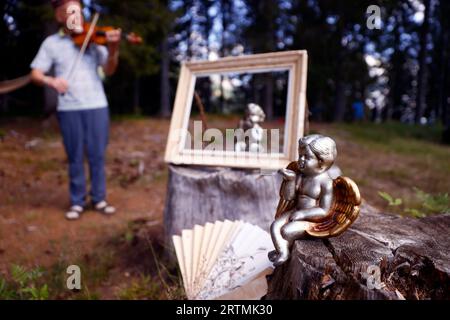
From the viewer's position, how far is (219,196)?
2182 millimetres

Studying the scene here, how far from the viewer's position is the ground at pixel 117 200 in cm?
221

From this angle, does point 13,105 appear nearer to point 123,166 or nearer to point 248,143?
point 123,166

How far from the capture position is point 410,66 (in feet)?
56.4

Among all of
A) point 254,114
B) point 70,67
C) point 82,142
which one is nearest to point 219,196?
point 254,114

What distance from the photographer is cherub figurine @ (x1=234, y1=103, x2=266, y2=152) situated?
7.27ft

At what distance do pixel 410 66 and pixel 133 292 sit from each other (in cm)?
1873

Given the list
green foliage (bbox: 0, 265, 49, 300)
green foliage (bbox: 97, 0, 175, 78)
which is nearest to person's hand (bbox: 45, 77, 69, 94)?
green foliage (bbox: 0, 265, 49, 300)

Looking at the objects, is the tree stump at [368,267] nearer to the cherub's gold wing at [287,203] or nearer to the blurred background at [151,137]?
the cherub's gold wing at [287,203]

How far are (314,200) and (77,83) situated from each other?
7.79ft

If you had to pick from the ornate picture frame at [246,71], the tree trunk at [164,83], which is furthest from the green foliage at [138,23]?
the ornate picture frame at [246,71]

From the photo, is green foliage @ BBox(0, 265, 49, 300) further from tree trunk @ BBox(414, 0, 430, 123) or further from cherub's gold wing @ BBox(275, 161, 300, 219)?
tree trunk @ BBox(414, 0, 430, 123)

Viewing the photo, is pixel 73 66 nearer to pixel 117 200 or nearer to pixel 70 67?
pixel 70 67

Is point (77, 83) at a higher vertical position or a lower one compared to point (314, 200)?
higher
